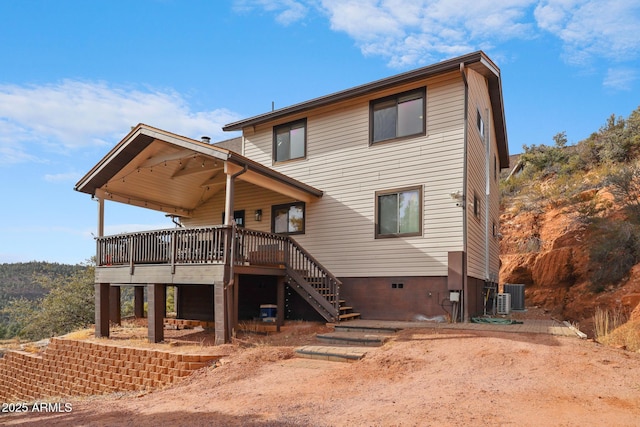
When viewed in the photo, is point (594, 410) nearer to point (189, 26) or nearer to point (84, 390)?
point (84, 390)

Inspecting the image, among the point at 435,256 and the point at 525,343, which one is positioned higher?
the point at 435,256

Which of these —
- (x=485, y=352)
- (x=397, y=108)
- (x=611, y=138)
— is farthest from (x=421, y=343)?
(x=611, y=138)

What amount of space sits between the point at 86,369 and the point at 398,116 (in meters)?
11.1

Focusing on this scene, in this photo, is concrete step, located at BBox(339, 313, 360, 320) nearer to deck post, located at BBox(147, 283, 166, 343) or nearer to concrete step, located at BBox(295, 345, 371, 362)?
concrete step, located at BBox(295, 345, 371, 362)

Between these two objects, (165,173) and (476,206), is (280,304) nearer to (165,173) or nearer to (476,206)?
(165,173)

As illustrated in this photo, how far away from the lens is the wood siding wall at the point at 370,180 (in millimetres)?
12289

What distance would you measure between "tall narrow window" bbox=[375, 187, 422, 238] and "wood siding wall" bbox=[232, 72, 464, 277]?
0.19 meters

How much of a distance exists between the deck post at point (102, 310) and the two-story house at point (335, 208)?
0.03 meters

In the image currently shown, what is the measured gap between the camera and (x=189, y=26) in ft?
42.9

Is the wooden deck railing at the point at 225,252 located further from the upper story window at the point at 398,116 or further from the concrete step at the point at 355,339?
the upper story window at the point at 398,116

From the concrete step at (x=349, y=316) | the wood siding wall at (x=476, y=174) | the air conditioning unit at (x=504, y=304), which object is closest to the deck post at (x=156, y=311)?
the concrete step at (x=349, y=316)

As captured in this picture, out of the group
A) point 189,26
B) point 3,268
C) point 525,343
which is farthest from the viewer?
point 3,268

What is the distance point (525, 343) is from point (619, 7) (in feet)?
32.1

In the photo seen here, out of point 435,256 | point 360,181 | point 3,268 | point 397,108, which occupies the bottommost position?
point 3,268
